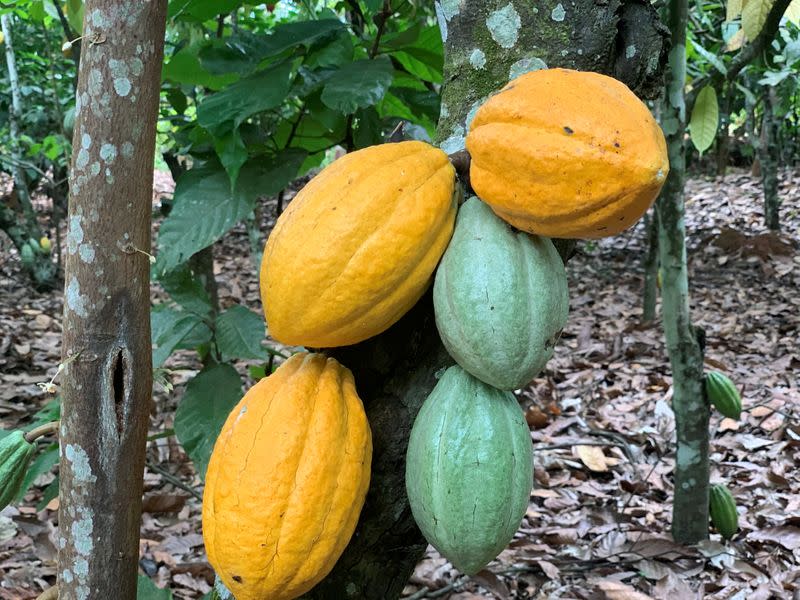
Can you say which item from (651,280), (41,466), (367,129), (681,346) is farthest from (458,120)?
(651,280)

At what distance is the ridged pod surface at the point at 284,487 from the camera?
0.90 metres

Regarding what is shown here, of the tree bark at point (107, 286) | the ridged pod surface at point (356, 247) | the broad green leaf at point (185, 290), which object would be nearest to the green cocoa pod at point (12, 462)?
the tree bark at point (107, 286)

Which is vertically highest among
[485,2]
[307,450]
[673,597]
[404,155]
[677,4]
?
[677,4]

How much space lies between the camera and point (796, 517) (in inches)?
106

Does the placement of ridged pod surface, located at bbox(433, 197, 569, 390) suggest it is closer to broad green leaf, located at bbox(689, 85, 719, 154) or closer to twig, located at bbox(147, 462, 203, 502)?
twig, located at bbox(147, 462, 203, 502)

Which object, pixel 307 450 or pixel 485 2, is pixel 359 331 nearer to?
pixel 307 450

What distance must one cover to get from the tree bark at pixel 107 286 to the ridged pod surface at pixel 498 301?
39cm

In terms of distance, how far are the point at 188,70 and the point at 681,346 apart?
177 centimetres

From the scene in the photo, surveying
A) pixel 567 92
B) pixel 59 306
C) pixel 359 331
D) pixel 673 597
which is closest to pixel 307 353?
pixel 359 331

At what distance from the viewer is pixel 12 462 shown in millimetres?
1017

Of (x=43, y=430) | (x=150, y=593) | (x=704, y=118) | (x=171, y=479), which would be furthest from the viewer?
(x=704, y=118)

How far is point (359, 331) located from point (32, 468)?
87 cm

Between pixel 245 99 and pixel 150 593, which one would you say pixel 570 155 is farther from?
pixel 150 593

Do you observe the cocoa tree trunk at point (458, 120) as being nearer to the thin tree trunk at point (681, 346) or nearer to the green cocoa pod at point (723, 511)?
the thin tree trunk at point (681, 346)
